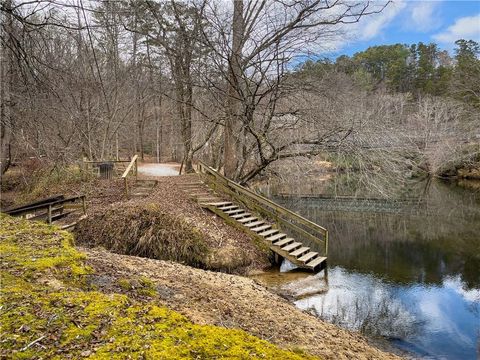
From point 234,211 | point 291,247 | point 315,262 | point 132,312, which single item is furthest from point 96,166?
point 132,312

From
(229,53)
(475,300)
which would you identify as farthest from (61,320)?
(229,53)

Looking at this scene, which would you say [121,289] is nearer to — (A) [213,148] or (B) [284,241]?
(B) [284,241]

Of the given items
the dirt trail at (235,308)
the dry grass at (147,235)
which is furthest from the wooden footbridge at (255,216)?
the dirt trail at (235,308)

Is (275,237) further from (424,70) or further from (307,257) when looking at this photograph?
(424,70)

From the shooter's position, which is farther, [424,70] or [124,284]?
[424,70]

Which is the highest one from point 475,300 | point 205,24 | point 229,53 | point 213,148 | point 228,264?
point 205,24

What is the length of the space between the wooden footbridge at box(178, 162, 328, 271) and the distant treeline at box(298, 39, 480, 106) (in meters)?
31.5

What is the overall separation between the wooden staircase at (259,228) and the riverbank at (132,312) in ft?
13.9

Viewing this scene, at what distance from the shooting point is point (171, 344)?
2.98 m

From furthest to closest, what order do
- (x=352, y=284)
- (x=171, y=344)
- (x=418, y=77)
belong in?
(x=418, y=77) → (x=352, y=284) → (x=171, y=344)

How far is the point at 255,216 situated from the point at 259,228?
1211 millimetres

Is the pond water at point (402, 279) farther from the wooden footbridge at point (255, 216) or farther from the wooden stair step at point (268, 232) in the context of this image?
the wooden stair step at point (268, 232)

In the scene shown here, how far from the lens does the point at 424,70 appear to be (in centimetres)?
6109

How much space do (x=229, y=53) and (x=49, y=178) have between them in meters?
9.48
